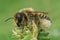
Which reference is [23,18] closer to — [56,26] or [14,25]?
[14,25]

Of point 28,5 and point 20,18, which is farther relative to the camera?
point 28,5

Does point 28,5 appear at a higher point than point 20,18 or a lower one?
lower

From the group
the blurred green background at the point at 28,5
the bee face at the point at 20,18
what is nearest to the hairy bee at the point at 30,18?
the bee face at the point at 20,18

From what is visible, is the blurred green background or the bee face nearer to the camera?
the bee face

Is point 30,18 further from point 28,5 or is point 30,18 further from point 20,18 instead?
point 28,5

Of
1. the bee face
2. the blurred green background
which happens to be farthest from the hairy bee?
the blurred green background

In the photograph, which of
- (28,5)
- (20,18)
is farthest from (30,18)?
A: (28,5)

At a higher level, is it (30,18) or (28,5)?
(30,18)

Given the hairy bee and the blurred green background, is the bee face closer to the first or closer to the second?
the hairy bee

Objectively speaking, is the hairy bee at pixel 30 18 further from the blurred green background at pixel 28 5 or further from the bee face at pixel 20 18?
the blurred green background at pixel 28 5

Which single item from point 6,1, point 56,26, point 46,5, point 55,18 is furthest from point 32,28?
point 6,1

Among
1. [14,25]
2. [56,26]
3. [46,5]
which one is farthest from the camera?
[46,5]
